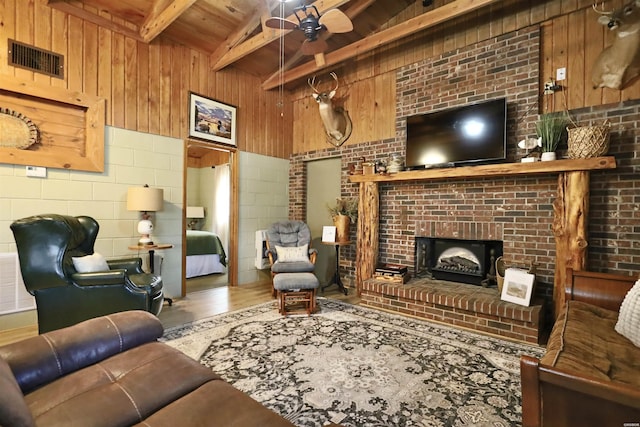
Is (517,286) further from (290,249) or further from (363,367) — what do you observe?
(290,249)

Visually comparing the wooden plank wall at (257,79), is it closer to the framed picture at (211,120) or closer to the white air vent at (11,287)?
the framed picture at (211,120)

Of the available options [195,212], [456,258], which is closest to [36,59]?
[195,212]

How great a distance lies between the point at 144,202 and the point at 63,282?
3.83ft

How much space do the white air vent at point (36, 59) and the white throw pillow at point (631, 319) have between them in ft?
16.7

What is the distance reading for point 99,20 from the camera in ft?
11.4

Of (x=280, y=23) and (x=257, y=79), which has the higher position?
(x=257, y=79)

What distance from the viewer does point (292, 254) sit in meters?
4.16

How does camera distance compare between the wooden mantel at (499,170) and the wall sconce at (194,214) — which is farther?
the wall sconce at (194,214)

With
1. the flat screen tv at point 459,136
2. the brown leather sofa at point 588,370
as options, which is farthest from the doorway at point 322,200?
the brown leather sofa at point 588,370

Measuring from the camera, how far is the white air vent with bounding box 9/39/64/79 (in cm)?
299

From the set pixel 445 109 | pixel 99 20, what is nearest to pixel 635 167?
pixel 445 109

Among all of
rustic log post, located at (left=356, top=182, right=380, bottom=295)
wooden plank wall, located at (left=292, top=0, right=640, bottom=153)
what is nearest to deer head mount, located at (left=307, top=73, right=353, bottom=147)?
wooden plank wall, located at (left=292, top=0, right=640, bottom=153)

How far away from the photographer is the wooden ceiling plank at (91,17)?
10.5 feet

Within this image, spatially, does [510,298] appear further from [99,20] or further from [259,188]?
[99,20]
